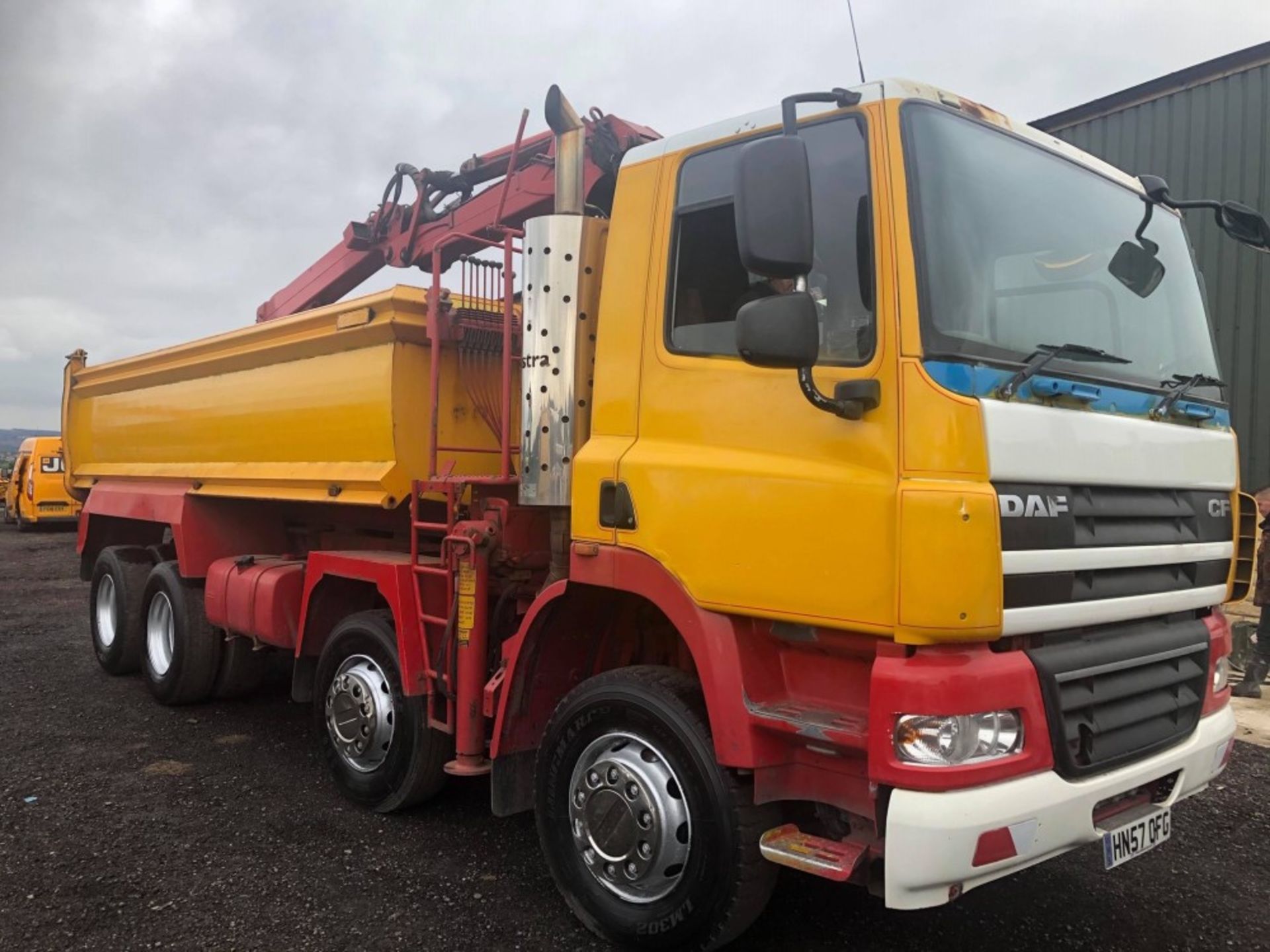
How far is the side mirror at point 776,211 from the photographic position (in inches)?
103

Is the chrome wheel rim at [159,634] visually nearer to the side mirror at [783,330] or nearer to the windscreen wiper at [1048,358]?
the side mirror at [783,330]

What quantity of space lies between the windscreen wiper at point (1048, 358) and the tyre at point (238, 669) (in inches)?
206

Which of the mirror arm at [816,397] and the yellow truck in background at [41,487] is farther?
the yellow truck in background at [41,487]

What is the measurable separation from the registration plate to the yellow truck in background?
22047mm

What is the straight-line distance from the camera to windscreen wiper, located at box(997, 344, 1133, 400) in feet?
8.81

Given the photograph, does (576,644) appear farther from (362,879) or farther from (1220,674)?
(1220,674)

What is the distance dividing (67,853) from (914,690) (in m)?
3.59

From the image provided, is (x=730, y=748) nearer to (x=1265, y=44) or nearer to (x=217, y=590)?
(x=217, y=590)

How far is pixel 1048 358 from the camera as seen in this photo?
9.14ft

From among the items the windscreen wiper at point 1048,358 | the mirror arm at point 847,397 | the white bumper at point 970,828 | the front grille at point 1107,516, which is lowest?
the white bumper at point 970,828

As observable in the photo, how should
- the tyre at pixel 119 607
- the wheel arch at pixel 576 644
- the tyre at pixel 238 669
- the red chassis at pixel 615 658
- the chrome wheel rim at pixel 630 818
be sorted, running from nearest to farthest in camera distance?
the red chassis at pixel 615 658
the chrome wheel rim at pixel 630 818
the wheel arch at pixel 576 644
the tyre at pixel 238 669
the tyre at pixel 119 607

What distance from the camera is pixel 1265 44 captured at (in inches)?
333

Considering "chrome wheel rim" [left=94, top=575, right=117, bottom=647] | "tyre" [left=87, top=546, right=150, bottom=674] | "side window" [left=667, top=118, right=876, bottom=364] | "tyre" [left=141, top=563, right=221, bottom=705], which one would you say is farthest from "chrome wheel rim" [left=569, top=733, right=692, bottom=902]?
"chrome wheel rim" [left=94, top=575, right=117, bottom=647]

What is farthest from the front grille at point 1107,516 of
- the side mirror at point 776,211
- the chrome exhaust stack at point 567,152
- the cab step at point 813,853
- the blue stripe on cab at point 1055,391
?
the chrome exhaust stack at point 567,152
